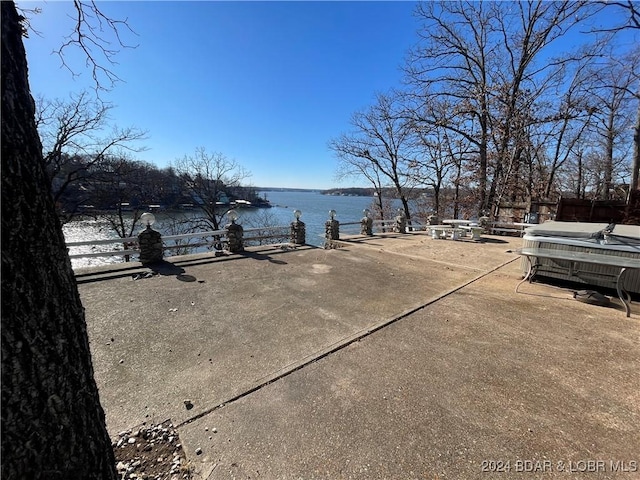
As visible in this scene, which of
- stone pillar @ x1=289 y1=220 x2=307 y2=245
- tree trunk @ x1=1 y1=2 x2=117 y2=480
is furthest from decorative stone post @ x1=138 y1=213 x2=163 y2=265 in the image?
tree trunk @ x1=1 y1=2 x2=117 y2=480

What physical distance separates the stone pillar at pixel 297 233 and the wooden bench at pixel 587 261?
615 centimetres

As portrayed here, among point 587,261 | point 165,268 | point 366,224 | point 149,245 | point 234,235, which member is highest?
point 366,224

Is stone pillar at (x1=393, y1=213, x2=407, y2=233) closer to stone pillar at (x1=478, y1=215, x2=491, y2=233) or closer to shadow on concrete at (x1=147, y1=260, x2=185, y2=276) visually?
stone pillar at (x1=478, y1=215, x2=491, y2=233)

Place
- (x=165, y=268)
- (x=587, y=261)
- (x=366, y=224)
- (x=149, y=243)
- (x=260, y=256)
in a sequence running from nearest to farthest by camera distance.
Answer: (x=587, y=261), (x=165, y=268), (x=149, y=243), (x=260, y=256), (x=366, y=224)

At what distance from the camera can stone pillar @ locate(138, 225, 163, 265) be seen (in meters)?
6.41

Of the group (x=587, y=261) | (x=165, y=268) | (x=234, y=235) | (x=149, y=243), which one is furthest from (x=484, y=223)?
(x=149, y=243)

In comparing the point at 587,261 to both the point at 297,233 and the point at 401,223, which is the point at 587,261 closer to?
the point at 297,233

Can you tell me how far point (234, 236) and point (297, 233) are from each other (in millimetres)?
2270

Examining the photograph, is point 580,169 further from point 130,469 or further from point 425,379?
point 130,469

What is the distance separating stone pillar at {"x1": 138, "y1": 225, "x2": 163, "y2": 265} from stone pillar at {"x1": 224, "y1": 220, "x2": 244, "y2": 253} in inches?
72.3

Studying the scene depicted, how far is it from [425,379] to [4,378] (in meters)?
2.91

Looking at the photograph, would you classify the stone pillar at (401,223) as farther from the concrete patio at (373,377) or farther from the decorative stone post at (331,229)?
the concrete patio at (373,377)

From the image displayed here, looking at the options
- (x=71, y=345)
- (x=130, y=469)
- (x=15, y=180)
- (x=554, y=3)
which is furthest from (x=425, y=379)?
(x=554, y=3)

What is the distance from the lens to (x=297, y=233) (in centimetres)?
944
